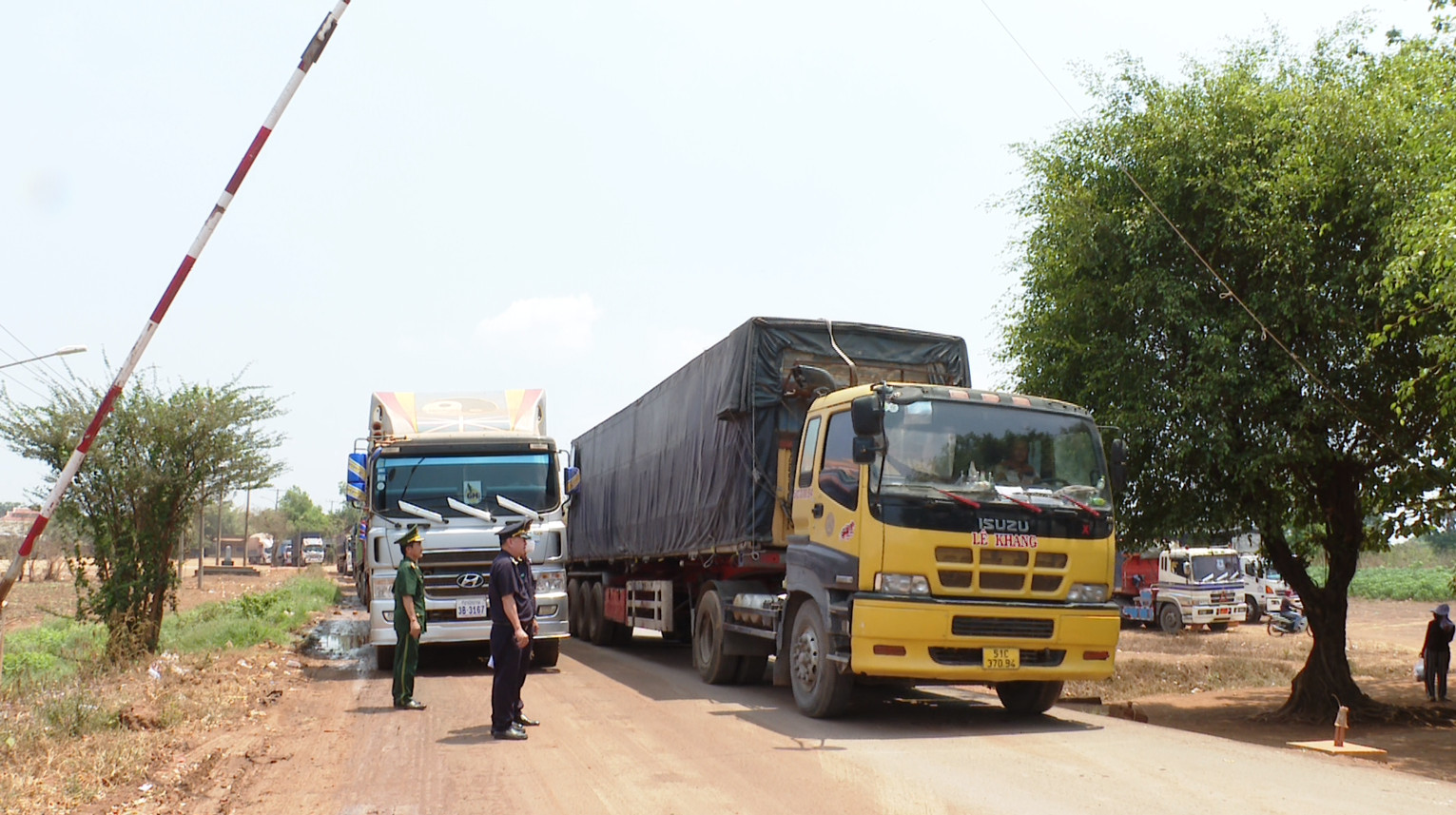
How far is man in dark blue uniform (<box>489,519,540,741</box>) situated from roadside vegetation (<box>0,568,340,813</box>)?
230 centimetres

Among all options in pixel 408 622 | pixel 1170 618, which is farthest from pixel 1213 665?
pixel 408 622

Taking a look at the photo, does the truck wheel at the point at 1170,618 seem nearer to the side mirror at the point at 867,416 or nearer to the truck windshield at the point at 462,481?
the truck windshield at the point at 462,481

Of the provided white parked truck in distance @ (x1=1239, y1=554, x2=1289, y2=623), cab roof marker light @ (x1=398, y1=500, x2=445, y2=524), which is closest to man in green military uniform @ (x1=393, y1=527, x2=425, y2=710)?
cab roof marker light @ (x1=398, y1=500, x2=445, y2=524)

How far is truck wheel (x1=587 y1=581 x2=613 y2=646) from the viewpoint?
64.2 feet

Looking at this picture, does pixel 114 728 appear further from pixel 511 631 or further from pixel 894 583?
pixel 894 583

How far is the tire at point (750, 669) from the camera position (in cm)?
1255

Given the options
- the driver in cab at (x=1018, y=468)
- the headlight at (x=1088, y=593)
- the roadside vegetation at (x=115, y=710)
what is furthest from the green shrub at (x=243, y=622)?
the headlight at (x=1088, y=593)

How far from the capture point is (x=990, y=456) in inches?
376

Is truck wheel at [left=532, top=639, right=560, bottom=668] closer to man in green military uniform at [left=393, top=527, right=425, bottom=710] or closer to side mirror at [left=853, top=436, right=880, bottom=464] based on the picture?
man in green military uniform at [left=393, top=527, right=425, bottom=710]

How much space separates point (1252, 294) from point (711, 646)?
27.8 feet

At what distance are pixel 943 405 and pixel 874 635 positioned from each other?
205cm

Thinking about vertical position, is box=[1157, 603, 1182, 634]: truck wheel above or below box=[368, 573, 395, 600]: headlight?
below

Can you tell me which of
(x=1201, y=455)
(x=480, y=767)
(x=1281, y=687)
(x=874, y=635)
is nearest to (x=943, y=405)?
(x=874, y=635)

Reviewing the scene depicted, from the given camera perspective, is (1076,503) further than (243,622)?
No
